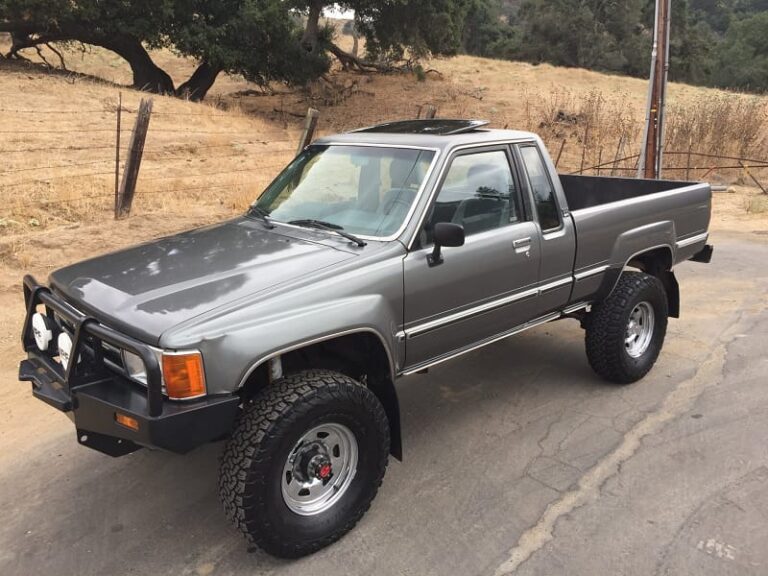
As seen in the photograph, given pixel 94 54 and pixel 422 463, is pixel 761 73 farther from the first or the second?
pixel 422 463

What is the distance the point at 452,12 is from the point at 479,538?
2850 centimetres

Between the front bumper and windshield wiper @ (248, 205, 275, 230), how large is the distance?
120cm

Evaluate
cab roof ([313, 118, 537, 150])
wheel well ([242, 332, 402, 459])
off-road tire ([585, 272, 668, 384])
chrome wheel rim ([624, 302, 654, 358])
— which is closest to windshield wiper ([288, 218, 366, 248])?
wheel well ([242, 332, 402, 459])

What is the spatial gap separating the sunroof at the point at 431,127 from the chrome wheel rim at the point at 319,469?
1970 mm

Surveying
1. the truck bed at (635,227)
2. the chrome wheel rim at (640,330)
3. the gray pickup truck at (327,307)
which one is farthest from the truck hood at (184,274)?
the chrome wheel rim at (640,330)

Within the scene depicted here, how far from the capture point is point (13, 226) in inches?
321

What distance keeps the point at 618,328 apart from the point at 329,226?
221cm

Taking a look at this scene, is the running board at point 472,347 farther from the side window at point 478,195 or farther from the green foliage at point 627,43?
the green foliage at point 627,43

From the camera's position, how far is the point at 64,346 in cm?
299

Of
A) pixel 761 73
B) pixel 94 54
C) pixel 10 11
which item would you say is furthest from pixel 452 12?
pixel 761 73

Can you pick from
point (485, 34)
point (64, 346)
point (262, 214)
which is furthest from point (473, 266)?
point (485, 34)

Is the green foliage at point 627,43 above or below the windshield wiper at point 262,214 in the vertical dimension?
above

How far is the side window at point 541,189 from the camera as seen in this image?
13.7 feet

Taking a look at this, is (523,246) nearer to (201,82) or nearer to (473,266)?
(473,266)
